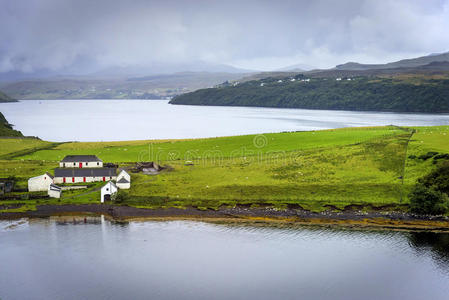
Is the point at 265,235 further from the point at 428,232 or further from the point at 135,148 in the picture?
the point at 135,148

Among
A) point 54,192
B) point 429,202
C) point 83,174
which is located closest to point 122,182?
point 83,174

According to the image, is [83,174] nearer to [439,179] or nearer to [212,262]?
[212,262]

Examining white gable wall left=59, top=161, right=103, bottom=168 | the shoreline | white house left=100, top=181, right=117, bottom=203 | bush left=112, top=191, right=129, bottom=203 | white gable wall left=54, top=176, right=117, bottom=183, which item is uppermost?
white gable wall left=59, top=161, right=103, bottom=168

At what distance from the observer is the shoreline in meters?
57.2

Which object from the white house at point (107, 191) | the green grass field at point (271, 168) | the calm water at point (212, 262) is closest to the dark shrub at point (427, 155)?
the green grass field at point (271, 168)

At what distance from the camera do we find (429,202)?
5794 centimetres

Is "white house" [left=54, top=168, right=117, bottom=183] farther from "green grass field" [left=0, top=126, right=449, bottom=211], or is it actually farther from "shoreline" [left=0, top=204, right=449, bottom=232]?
"shoreline" [left=0, top=204, right=449, bottom=232]

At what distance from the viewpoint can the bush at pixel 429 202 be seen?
2282 inches

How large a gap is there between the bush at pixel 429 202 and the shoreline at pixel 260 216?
1.01 m

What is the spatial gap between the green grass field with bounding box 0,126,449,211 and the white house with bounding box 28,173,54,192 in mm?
2884

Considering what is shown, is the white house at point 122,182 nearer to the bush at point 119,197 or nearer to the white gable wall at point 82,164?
the bush at point 119,197

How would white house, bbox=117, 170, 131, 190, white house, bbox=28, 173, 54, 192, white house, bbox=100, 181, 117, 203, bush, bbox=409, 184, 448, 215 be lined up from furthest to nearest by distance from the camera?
white house, bbox=117, 170, 131, 190, white house, bbox=28, 173, 54, 192, white house, bbox=100, 181, 117, 203, bush, bbox=409, 184, 448, 215

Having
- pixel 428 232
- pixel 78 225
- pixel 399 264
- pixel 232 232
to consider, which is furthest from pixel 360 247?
pixel 78 225

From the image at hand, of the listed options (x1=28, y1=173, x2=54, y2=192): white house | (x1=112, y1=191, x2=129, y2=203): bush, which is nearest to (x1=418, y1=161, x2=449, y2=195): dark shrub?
(x1=112, y1=191, x2=129, y2=203): bush
